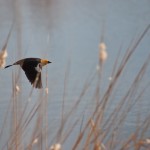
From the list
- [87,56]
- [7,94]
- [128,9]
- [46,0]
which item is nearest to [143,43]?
[87,56]

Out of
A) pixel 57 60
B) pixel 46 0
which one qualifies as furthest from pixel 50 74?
pixel 46 0

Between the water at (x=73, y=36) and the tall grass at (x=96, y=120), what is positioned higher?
the tall grass at (x=96, y=120)

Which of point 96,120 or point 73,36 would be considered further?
point 73,36

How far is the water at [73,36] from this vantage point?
367cm

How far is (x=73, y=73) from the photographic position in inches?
163

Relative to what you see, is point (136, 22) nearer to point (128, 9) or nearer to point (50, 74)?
point (128, 9)

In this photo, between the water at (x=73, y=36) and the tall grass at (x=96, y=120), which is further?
the water at (x=73, y=36)

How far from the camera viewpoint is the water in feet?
12.0

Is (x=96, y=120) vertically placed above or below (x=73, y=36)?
above

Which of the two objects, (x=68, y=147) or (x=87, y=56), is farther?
(x=87, y=56)

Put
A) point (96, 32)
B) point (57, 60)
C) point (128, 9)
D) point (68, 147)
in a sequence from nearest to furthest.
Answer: point (68, 147)
point (57, 60)
point (96, 32)
point (128, 9)

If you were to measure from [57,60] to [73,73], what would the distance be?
538 mm

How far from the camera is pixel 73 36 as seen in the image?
5832mm

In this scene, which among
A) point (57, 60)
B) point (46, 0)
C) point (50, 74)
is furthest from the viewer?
point (46, 0)
